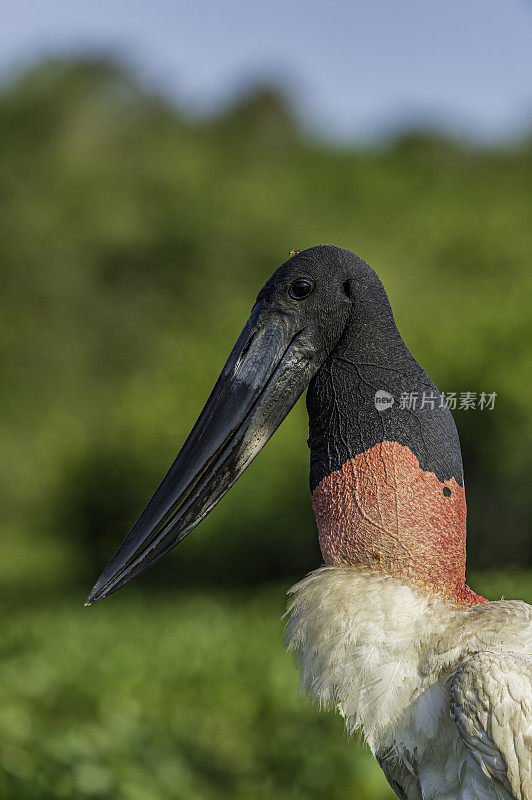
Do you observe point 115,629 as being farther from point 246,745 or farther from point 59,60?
point 59,60

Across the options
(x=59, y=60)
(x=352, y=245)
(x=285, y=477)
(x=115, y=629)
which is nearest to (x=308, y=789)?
(x=115, y=629)

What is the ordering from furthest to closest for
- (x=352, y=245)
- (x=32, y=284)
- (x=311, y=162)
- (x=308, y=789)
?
(x=311, y=162), (x=32, y=284), (x=352, y=245), (x=308, y=789)

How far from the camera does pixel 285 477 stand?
609 cm

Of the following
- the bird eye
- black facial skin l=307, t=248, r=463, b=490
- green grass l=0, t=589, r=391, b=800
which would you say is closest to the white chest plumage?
black facial skin l=307, t=248, r=463, b=490

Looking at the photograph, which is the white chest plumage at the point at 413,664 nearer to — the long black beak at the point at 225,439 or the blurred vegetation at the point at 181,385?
the long black beak at the point at 225,439

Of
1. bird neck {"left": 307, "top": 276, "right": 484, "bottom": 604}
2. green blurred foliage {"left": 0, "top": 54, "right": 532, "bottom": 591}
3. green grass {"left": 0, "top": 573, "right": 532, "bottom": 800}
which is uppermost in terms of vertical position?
green blurred foliage {"left": 0, "top": 54, "right": 532, "bottom": 591}

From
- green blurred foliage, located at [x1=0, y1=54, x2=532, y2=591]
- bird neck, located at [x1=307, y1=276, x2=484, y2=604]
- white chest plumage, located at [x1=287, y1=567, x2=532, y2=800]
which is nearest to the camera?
white chest plumage, located at [x1=287, y1=567, x2=532, y2=800]

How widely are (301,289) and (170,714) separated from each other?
2.34 metres

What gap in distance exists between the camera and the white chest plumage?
1542 mm

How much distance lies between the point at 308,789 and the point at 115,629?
264cm

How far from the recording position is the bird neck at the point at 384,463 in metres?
1.65

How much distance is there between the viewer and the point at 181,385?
6793 mm

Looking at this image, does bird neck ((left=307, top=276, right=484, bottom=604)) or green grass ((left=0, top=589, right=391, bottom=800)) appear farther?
green grass ((left=0, top=589, right=391, bottom=800))

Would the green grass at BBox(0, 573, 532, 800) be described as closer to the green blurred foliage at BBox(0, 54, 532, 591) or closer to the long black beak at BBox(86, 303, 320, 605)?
the long black beak at BBox(86, 303, 320, 605)
